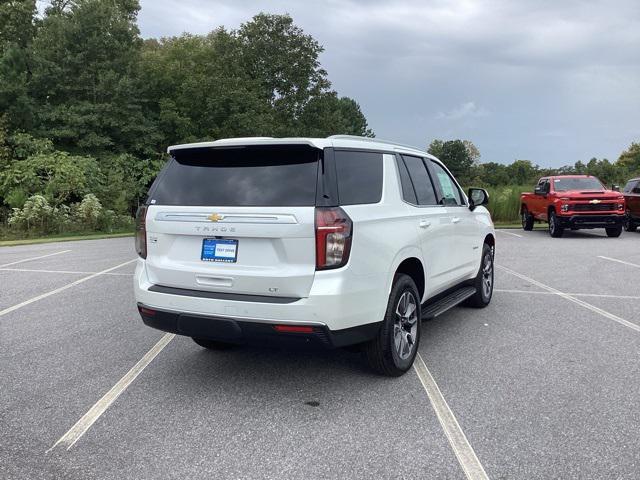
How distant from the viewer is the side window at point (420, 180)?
197 inches

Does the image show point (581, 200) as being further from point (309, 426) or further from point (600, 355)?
point (309, 426)

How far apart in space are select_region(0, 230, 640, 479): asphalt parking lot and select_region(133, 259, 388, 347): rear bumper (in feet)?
1.77

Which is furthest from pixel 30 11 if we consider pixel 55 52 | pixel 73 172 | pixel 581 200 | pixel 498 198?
pixel 581 200

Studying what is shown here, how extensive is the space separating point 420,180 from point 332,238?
196cm

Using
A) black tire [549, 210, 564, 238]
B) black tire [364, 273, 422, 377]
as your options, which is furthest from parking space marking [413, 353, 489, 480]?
black tire [549, 210, 564, 238]

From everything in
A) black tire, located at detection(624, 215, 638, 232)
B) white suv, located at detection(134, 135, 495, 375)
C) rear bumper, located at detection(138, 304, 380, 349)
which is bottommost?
black tire, located at detection(624, 215, 638, 232)

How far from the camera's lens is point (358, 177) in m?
4.04

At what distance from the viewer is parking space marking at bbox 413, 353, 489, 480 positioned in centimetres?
293

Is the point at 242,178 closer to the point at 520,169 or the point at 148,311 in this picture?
the point at 148,311

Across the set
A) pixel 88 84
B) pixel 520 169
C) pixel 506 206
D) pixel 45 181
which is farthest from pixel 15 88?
pixel 520 169

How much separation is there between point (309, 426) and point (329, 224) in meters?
1.34

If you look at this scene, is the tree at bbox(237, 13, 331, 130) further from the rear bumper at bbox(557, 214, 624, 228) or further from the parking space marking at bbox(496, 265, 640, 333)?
the parking space marking at bbox(496, 265, 640, 333)

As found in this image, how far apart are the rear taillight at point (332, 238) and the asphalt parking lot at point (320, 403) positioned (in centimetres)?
106

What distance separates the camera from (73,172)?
2547cm
